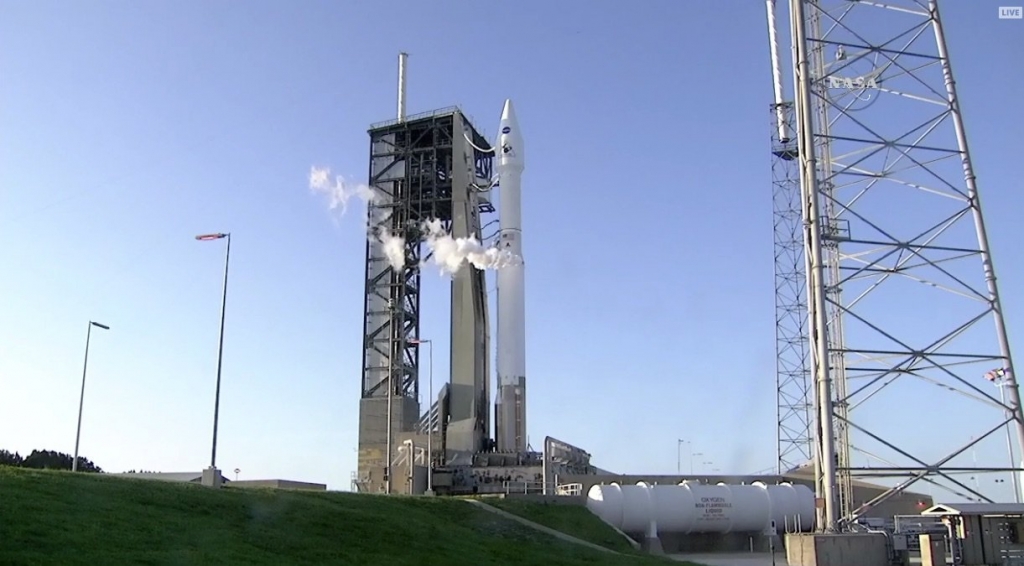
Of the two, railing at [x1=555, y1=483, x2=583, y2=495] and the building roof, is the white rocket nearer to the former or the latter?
railing at [x1=555, y1=483, x2=583, y2=495]

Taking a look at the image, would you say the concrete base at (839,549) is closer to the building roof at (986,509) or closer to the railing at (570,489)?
the building roof at (986,509)

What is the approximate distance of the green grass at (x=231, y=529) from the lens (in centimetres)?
1992

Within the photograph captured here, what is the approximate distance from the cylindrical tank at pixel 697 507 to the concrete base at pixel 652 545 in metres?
0.68

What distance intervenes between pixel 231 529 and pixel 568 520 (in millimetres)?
21215

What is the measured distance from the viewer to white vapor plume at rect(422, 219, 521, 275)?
64500 mm

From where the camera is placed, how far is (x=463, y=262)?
67.6 m

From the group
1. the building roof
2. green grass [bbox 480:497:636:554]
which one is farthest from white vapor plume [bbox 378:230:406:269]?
the building roof

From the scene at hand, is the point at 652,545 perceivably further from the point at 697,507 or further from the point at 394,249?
the point at 394,249

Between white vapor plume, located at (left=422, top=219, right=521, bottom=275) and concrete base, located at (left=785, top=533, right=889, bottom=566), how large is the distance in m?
35.9

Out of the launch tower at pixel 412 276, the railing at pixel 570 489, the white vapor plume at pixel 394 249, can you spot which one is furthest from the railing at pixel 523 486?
the white vapor plume at pixel 394 249

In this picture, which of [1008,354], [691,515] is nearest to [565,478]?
[691,515]

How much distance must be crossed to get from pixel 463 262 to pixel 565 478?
1861 cm

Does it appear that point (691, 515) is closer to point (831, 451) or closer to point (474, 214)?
point (831, 451)

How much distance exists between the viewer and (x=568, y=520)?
4319 centimetres
